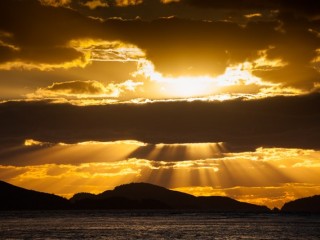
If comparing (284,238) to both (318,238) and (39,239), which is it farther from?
(39,239)

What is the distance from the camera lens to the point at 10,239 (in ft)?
444

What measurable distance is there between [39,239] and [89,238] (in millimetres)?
12197

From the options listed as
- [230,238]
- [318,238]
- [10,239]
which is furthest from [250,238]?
[10,239]

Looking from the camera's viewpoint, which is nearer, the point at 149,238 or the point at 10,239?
the point at 10,239

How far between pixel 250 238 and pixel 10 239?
191ft

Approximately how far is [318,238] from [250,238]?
16.8 m

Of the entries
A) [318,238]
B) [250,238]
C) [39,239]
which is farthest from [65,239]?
[318,238]

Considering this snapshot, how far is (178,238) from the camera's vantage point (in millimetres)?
144750

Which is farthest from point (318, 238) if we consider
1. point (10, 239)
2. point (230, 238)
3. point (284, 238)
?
point (10, 239)

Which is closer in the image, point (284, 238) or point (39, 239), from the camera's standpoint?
point (39, 239)

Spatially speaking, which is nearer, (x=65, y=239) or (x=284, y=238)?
(x=65, y=239)

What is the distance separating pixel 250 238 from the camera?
488 feet

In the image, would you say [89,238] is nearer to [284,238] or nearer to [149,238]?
[149,238]

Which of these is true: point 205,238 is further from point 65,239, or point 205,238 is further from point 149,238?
point 65,239
